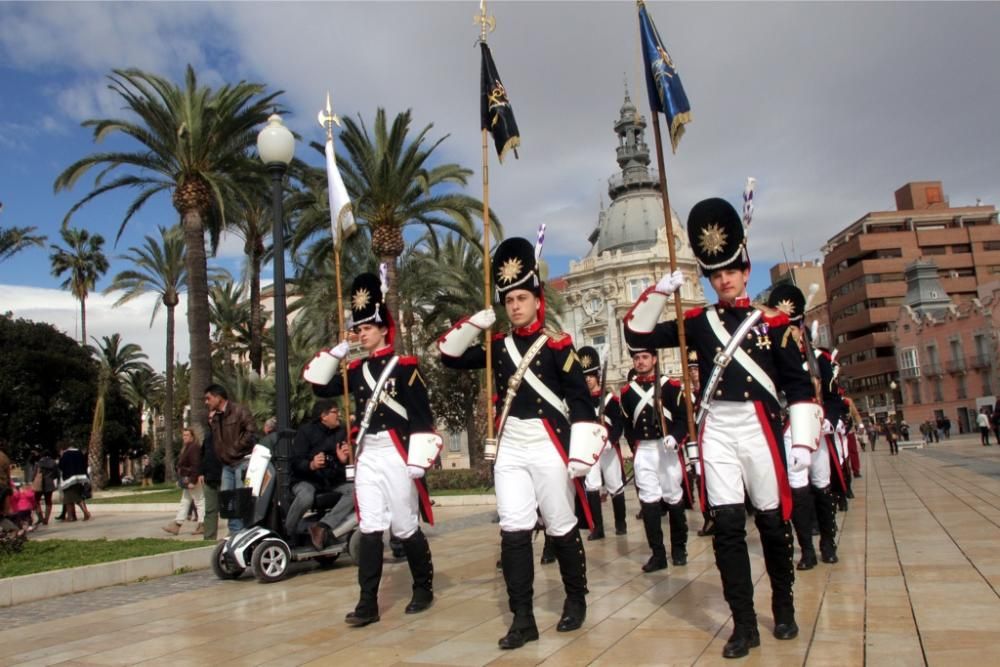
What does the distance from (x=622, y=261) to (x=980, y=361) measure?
36537 mm

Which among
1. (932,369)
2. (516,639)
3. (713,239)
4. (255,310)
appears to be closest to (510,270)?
(713,239)

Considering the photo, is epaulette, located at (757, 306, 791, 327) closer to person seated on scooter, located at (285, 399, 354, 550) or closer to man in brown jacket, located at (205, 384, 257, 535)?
person seated on scooter, located at (285, 399, 354, 550)

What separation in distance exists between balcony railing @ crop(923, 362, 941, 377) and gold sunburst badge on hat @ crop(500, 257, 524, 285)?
248ft

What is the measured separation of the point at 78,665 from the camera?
560 centimetres

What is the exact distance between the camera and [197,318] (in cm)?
2173

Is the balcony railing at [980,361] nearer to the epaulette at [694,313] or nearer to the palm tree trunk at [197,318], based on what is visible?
the palm tree trunk at [197,318]

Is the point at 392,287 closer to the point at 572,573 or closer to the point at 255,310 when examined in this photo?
the point at 255,310

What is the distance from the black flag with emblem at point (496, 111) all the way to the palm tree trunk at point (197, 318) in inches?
643

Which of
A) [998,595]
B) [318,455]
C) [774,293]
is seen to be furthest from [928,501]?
[318,455]

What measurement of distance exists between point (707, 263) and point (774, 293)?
16.4ft

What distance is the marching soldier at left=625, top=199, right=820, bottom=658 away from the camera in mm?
5039

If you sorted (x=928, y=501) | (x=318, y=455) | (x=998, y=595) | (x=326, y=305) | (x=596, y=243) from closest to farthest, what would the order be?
(x=998, y=595) → (x=318, y=455) → (x=928, y=501) → (x=326, y=305) → (x=596, y=243)

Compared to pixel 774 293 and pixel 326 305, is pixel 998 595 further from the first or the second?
pixel 326 305


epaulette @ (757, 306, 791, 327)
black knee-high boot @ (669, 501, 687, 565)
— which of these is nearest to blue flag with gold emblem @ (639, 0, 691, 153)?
epaulette @ (757, 306, 791, 327)
